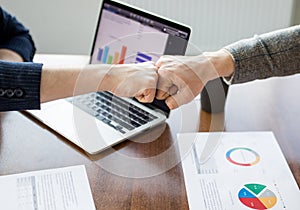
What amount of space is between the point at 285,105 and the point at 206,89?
8.7 inches

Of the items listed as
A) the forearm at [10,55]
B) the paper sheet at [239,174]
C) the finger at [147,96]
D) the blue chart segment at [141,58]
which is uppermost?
the blue chart segment at [141,58]

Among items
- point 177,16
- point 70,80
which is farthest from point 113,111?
point 177,16

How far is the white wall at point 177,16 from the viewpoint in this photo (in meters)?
2.38

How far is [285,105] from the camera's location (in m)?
1.22

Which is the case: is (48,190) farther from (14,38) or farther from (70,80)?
(14,38)

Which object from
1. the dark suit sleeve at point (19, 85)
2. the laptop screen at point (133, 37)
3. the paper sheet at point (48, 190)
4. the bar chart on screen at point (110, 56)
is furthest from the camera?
the bar chart on screen at point (110, 56)

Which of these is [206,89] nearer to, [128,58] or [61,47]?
[128,58]

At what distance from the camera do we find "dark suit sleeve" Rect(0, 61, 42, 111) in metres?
1.01

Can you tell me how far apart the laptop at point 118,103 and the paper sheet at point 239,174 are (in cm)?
12

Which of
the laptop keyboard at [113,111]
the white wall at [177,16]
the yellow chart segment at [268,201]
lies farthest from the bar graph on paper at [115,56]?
the white wall at [177,16]

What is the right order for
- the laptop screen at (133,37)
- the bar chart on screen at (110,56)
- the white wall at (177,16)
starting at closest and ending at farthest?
the laptop screen at (133,37) < the bar chart on screen at (110,56) < the white wall at (177,16)

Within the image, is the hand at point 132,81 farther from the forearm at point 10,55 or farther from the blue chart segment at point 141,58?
the forearm at point 10,55

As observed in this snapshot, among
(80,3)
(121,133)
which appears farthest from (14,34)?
(80,3)

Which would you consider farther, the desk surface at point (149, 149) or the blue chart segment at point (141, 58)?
the blue chart segment at point (141, 58)
